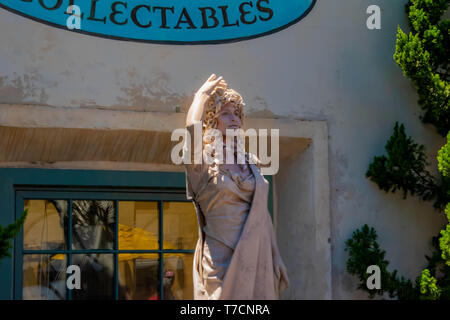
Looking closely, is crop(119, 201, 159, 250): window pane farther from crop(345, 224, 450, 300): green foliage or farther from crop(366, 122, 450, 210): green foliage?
crop(366, 122, 450, 210): green foliage

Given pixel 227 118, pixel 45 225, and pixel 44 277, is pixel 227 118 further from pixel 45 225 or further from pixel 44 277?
pixel 44 277

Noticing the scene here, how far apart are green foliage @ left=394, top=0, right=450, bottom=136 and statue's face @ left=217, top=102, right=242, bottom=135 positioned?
7.64 ft

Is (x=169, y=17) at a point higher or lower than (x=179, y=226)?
higher

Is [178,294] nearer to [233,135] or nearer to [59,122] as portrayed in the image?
[59,122]

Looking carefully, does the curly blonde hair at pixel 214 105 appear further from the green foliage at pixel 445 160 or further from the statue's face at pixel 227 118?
the green foliage at pixel 445 160

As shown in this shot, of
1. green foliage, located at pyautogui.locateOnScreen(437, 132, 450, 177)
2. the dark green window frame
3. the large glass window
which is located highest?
green foliage, located at pyautogui.locateOnScreen(437, 132, 450, 177)

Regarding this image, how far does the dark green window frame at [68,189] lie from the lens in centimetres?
739

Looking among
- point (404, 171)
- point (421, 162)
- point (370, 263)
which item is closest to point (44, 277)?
point (370, 263)

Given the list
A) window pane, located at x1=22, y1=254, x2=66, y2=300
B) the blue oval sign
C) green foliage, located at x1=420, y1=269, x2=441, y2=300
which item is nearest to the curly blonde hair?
the blue oval sign

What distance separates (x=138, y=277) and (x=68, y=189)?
90 cm

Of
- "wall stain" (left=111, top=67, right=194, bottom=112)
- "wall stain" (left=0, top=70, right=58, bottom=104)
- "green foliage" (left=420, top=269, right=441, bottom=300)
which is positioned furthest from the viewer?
"green foliage" (left=420, top=269, right=441, bottom=300)

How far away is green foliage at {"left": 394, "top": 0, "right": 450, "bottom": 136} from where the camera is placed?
767 centimetres

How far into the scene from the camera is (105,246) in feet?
25.1

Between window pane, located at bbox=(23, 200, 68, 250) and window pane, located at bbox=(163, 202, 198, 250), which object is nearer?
window pane, located at bbox=(23, 200, 68, 250)
